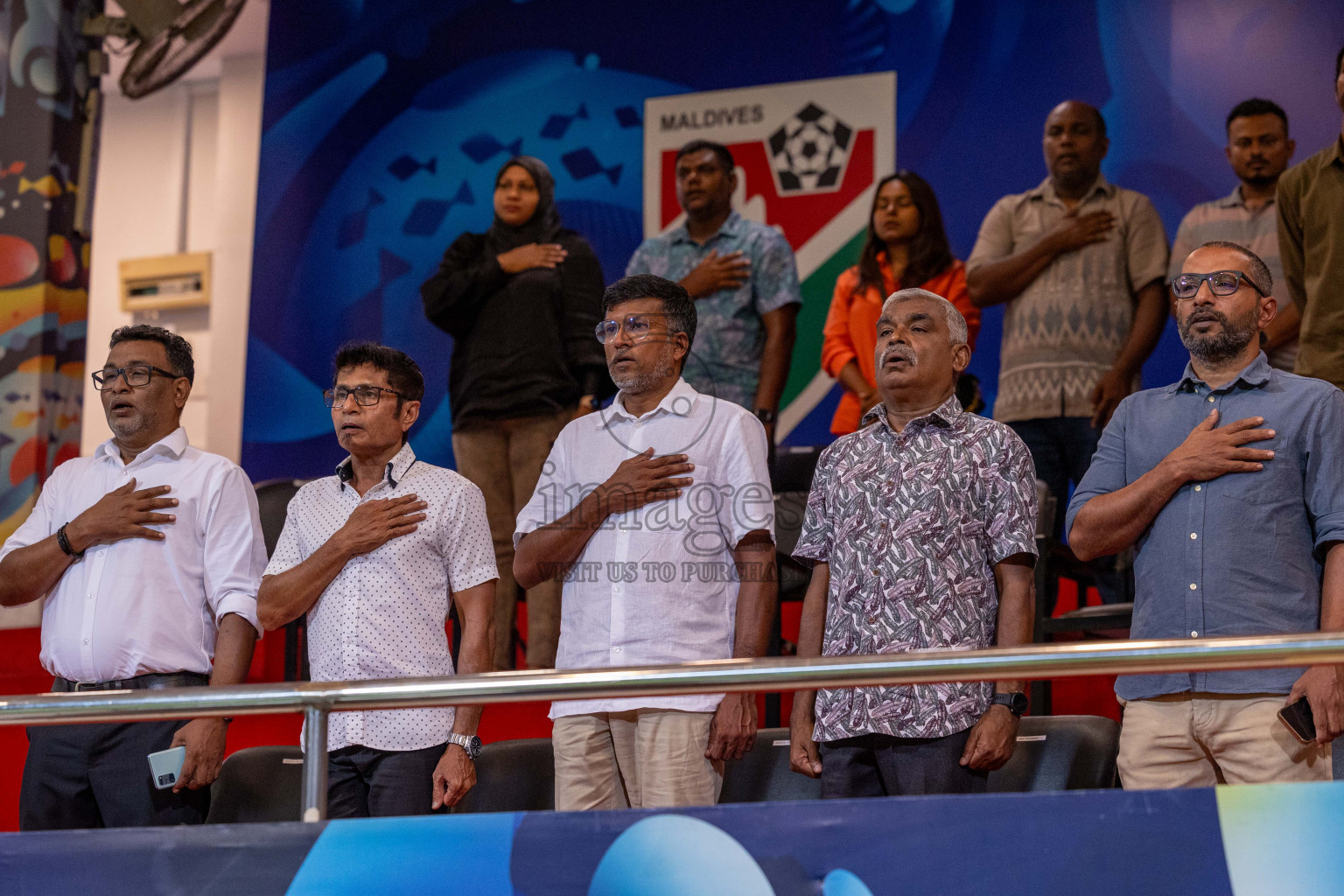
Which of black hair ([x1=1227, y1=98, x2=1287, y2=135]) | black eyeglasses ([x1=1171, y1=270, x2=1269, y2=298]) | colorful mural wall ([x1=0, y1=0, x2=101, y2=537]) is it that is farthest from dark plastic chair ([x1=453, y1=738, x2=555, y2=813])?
colorful mural wall ([x1=0, y1=0, x2=101, y2=537])

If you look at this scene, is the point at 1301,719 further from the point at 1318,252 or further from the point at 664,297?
the point at 1318,252

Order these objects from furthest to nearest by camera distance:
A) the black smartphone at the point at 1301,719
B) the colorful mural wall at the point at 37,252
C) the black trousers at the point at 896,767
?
the colorful mural wall at the point at 37,252 < the black trousers at the point at 896,767 < the black smartphone at the point at 1301,719

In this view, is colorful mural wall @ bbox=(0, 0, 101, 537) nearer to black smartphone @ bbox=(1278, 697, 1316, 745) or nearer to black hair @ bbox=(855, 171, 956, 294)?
black hair @ bbox=(855, 171, 956, 294)

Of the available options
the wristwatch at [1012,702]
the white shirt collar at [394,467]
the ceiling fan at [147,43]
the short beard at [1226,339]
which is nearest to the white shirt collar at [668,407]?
the white shirt collar at [394,467]

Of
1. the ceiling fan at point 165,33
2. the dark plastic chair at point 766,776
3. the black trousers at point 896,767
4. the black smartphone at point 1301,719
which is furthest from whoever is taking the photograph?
the ceiling fan at point 165,33

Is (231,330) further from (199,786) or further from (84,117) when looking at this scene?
(199,786)

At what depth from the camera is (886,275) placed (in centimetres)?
465

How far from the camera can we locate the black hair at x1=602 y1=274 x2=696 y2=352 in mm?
3135

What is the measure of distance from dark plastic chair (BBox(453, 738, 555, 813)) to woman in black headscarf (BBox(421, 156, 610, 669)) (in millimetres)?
962

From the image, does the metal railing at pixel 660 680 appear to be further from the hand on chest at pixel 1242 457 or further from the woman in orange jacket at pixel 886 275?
the woman in orange jacket at pixel 886 275

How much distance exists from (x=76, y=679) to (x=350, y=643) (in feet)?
2.22

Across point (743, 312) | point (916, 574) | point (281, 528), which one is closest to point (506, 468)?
point (281, 528)

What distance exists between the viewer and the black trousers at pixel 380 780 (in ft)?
9.14

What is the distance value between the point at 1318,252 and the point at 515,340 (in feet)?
7.95
